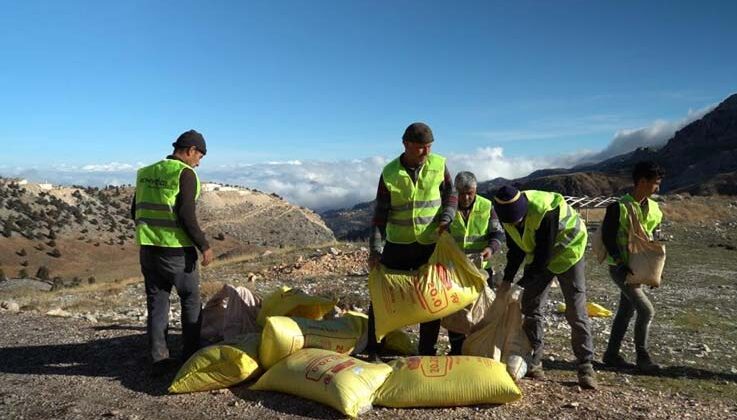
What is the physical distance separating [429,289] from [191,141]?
2.29 metres

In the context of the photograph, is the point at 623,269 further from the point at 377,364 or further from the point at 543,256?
the point at 377,364

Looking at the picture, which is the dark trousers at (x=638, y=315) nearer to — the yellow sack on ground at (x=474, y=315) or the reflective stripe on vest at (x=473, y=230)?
the reflective stripe on vest at (x=473, y=230)

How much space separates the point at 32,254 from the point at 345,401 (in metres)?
33.9

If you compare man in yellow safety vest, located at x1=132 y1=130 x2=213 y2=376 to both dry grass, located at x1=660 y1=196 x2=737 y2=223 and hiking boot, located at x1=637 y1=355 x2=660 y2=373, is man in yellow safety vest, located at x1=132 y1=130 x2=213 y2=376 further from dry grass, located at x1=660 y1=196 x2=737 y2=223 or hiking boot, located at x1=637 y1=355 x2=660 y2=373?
dry grass, located at x1=660 y1=196 x2=737 y2=223

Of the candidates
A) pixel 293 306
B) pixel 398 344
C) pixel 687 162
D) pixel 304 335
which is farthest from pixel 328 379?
pixel 687 162

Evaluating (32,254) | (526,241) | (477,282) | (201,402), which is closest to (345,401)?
(201,402)

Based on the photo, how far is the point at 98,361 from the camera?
5.21m

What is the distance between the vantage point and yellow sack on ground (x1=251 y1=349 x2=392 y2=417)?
3736 millimetres

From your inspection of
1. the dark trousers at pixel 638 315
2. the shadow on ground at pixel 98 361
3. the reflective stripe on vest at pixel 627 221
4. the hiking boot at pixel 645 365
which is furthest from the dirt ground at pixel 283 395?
the reflective stripe on vest at pixel 627 221

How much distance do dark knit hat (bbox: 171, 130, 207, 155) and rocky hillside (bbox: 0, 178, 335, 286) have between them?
1905 centimetres

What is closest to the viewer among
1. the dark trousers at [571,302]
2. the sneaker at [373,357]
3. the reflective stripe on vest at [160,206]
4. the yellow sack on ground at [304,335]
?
the yellow sack on ground at [304,335]

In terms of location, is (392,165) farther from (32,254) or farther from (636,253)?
(32,254)

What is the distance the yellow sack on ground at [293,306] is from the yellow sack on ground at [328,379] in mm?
868

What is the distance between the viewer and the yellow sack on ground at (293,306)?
521 cm
